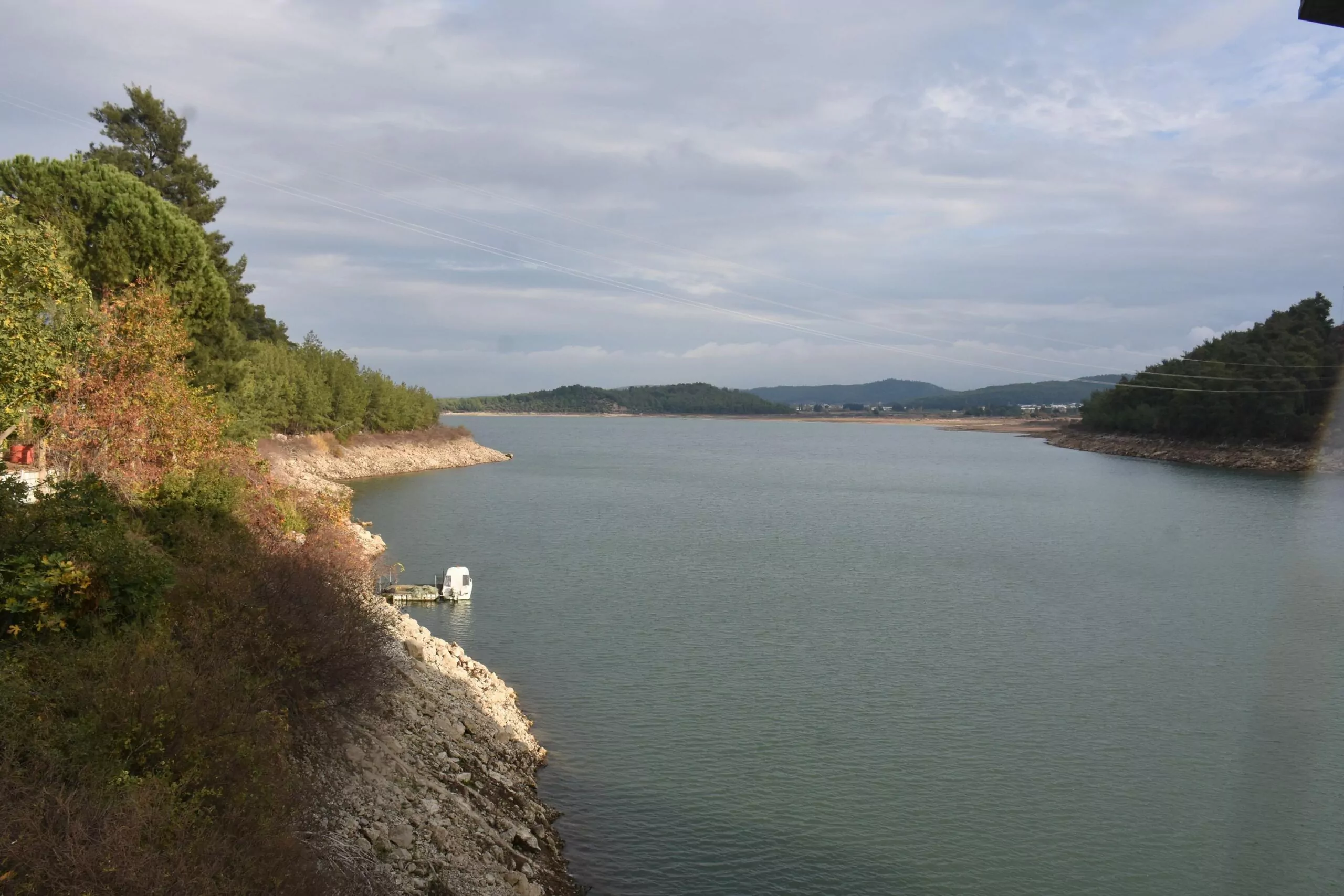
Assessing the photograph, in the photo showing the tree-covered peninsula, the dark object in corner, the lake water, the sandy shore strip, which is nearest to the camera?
the dark object in corner

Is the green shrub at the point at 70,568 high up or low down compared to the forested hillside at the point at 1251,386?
down

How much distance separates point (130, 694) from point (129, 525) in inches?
283

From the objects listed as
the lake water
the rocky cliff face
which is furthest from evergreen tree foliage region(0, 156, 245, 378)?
the rocky cliff face

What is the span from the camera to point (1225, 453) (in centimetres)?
8812

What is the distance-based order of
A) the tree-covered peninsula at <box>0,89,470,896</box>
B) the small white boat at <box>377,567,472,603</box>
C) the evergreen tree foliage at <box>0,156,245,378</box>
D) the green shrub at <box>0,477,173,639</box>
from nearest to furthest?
the tree-covered peninsula at <box>0,89,470,896</box> → the green shrub at <box>0,477,173,639</box> → the evergreen tree foliage at <box>0,156,245,378</box> → the small white boat at <box>377,567,472,603</box>

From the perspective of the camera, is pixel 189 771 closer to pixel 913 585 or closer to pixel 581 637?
pixel 581 637

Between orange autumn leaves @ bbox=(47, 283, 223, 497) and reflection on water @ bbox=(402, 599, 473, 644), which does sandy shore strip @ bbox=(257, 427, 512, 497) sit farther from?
orange autumn leaves @ bbox=(47, 283, 223, 497)

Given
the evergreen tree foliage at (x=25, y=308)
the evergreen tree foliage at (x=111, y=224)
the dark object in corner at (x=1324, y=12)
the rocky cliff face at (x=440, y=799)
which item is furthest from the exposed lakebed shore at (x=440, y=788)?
the evergreen tree foliage at (x=111, y=224)

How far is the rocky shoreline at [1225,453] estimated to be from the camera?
7800 cm

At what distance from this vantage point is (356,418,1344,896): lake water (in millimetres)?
13758

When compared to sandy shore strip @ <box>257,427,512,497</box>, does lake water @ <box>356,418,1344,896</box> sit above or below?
below

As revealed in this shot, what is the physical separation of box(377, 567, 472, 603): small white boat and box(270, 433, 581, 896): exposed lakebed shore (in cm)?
779

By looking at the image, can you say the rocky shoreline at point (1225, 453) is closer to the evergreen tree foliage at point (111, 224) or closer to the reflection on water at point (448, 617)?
the reflection on water at point (448, 617)

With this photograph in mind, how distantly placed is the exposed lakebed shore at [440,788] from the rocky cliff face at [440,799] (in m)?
0.02
